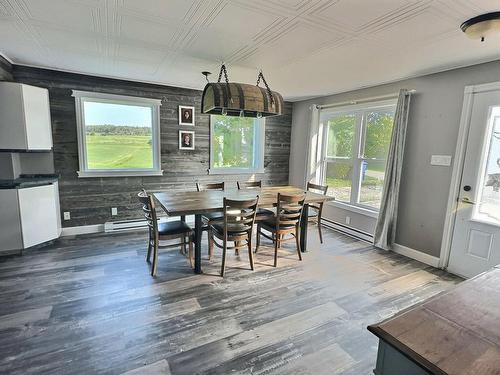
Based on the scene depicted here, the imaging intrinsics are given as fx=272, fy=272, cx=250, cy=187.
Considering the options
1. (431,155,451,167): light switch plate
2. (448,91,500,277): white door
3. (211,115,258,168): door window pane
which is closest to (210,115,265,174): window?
(211,115,258,168): door window pane

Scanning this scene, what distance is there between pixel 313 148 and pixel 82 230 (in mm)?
4200

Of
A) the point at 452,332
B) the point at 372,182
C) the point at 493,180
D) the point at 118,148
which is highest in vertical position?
the point at 118,148

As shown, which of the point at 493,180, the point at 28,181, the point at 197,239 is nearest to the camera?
the point at 493,180

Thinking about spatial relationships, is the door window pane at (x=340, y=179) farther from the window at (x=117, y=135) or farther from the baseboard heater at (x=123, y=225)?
the baseboard heater at (x=123, y=225)

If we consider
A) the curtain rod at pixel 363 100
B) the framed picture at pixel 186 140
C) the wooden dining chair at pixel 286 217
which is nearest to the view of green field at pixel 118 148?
the framed picture at pixel 186 140

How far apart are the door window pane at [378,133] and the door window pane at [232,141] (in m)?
2.17

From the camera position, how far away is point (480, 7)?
1.73 metres

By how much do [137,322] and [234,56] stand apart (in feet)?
8.68

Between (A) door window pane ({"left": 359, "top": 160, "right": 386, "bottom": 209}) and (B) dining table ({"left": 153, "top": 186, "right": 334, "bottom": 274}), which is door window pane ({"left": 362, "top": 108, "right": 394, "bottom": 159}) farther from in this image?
(B) dining table ({"left": 153, "top": 186, "right": 334, "bottom": 274})

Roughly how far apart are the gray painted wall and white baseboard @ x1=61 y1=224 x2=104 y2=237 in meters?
4.50

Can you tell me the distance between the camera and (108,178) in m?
4.29

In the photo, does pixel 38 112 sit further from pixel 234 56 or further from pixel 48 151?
pixel 234 56

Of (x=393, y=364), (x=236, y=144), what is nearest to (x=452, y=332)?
(x=393, y=364)

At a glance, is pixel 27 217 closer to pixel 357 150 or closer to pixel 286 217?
pixel 286 217
